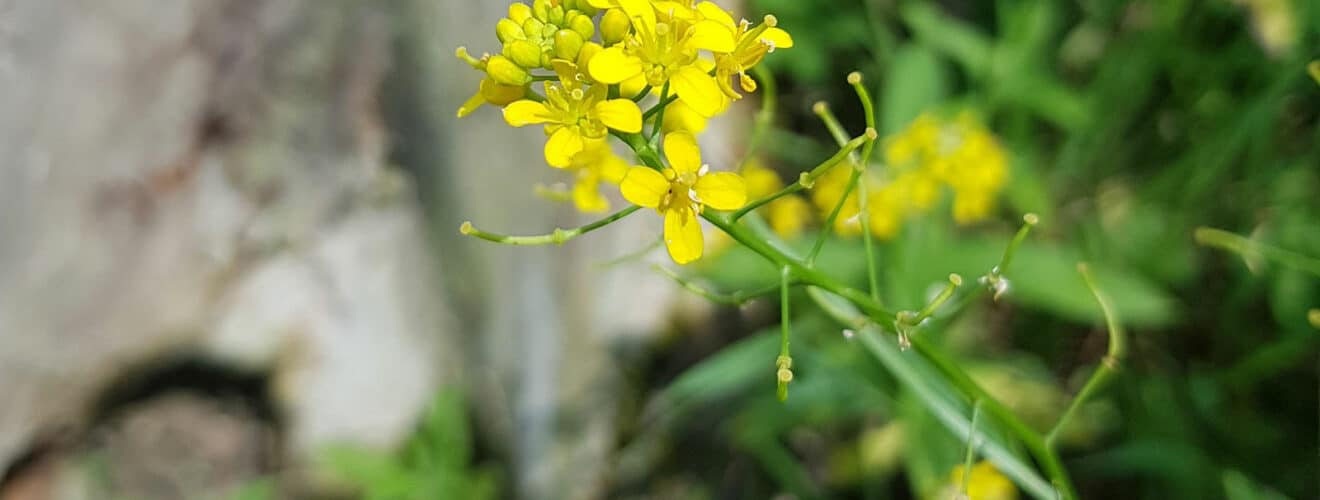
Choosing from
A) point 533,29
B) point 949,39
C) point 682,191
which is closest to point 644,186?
point 682,191

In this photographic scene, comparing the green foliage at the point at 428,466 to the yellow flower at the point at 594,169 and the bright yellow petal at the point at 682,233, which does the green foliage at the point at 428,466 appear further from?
the bright yellow petal at the point at 682,233

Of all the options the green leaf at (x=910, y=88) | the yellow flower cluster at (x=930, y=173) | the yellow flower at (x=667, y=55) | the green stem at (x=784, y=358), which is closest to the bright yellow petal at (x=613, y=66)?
the yellow flower at (x=667, y=55)

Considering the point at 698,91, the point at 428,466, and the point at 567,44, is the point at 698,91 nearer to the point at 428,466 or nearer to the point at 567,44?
the point at 567,44

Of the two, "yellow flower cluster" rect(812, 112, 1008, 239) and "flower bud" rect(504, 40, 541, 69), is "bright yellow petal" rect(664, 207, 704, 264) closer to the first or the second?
"flower bud" rect(504, 40, 541, 69)

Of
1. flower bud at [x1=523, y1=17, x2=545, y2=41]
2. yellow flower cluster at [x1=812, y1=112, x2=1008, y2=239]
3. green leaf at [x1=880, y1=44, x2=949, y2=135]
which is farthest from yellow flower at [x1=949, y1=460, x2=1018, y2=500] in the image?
flower bud at [x1=523, y1=17, x2=545, y2=41]

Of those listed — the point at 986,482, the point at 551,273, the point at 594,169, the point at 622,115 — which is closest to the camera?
the point at 622,115

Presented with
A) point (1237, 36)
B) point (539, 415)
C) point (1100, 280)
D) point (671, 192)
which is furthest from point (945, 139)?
point (671, 192)
